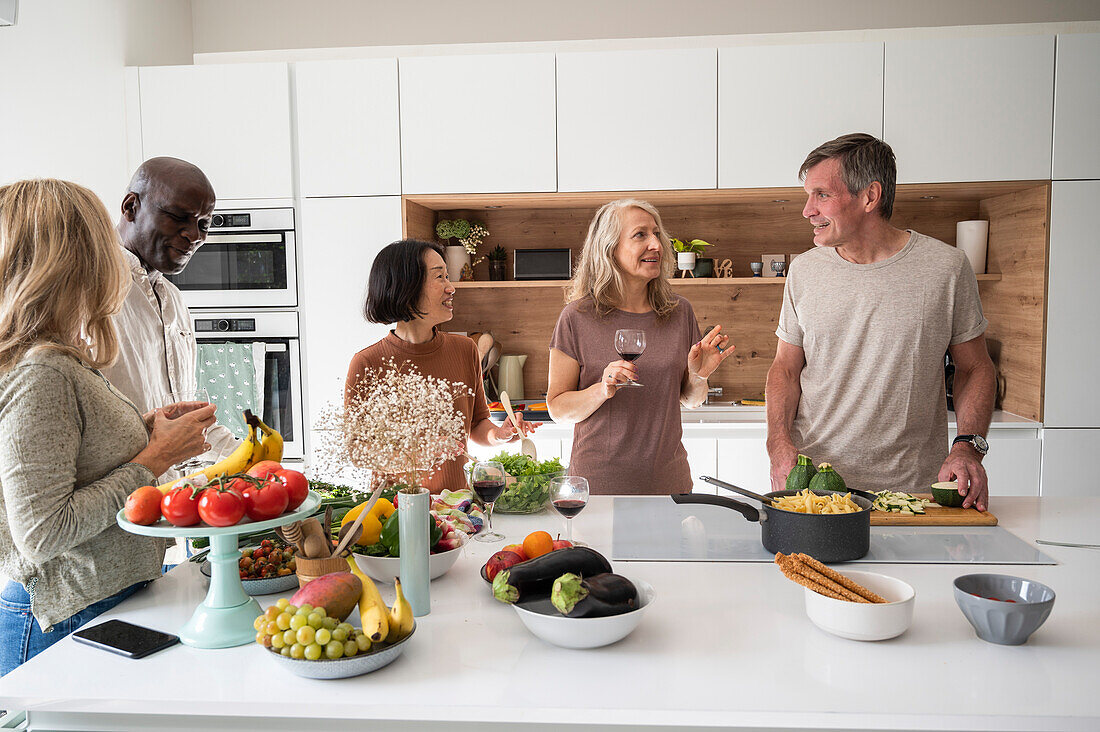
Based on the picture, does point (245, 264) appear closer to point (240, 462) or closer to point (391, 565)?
point (240, 462)

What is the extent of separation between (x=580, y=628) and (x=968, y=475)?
120 cm

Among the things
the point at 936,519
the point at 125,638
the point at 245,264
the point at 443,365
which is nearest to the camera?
the point at 125,638

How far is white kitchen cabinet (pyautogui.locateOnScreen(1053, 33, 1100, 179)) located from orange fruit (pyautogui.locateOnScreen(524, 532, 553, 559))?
3102 mm

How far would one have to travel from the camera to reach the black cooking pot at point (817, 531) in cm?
154

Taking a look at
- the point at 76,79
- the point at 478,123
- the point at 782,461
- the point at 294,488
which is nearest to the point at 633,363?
the point at 782,461

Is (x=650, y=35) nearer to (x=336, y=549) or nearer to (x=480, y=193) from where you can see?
(x=480, y=193)

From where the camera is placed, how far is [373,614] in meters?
1.18

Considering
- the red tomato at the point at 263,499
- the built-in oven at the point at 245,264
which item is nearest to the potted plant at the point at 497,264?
the built-in oven at the point at 245,264

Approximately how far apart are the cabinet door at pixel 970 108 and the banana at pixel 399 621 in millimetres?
3054

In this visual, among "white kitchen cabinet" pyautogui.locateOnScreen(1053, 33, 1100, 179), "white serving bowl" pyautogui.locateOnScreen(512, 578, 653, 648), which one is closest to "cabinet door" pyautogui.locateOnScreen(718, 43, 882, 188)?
"white kitchen cabinet" pyautogui.locateOnScreen(1053, 33, 1100, 179)

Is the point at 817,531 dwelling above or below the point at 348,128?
below

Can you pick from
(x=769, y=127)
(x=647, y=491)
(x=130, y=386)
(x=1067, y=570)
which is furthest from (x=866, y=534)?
(x=769, y=127)

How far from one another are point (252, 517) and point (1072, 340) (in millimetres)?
3469

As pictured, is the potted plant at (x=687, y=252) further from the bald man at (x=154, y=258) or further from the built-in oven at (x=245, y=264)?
the bald man at (x=154, y=258)
